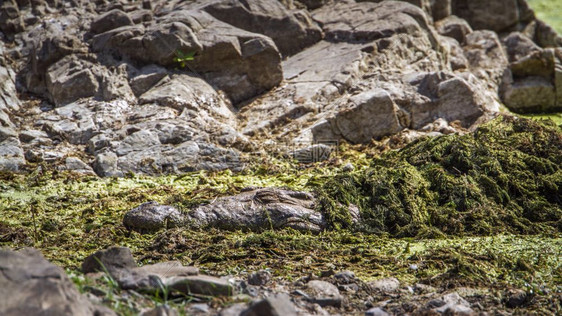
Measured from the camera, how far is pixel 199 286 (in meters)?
4.04

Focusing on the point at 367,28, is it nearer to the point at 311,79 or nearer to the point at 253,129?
the point at 311,79

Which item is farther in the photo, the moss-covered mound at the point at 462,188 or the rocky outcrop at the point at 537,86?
the rocky outcrop at the point at 537,86

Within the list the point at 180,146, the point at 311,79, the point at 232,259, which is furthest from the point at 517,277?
the point at 311,79

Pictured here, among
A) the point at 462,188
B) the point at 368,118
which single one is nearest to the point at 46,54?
the point at 368,118

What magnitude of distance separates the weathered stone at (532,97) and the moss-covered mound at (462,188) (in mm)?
4305

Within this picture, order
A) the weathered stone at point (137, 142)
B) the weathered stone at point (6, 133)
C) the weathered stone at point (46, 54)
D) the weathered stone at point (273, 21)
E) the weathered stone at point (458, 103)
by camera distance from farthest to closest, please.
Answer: the weathered stone at point (273, 21)
the weathered stone at point (46, 54)
the weathered stone at point (458, 103)
the weathered stone at point (137, 142)
the weathered stone at point (6, 133)

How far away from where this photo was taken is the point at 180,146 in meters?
9.08

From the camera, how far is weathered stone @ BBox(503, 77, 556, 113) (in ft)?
41.7

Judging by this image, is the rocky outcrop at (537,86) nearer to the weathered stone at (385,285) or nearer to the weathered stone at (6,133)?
the weathered stone at (385,285)

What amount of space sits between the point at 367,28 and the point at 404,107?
277 cm

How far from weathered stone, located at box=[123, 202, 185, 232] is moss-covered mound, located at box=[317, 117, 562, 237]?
179 cm

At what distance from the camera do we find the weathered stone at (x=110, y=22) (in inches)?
446

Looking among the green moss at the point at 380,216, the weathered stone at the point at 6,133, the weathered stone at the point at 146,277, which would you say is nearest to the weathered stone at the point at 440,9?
the green moss at the point at 380,216

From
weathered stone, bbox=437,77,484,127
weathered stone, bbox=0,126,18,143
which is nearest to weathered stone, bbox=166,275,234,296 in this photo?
weathered stone, bbox=0,126,18,143
